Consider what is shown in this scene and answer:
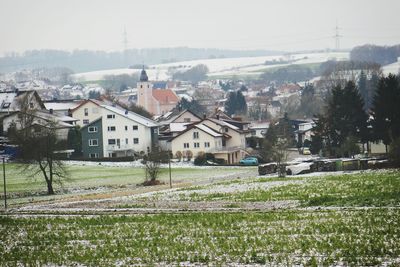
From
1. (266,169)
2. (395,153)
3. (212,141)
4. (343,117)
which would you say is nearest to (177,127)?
(212,141)

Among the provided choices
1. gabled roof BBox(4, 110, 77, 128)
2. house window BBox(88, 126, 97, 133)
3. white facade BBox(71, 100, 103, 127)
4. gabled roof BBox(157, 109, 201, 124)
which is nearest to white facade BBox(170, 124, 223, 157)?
house window BBox(88, 126, 97, 133)

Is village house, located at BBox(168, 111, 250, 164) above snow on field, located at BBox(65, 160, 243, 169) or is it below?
above

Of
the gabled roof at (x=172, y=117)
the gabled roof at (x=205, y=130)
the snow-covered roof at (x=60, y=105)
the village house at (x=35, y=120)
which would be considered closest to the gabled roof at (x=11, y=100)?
the snow-covered roof at (x=60, y=105)

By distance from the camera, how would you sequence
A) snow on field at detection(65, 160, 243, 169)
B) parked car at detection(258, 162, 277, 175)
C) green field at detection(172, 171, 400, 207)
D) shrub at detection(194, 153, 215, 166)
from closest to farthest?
green field at detection(172, 171, 400, 207)
parked car at detection(258, 162, 277, 175)
snow on field at detection(65, 160, 243, 169)
shrub at detection(194, 153, 215, 166)


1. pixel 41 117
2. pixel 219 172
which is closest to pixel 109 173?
pixel 219 172

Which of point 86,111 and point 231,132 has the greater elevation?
point 86,111

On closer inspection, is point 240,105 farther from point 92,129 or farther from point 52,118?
point 52,118

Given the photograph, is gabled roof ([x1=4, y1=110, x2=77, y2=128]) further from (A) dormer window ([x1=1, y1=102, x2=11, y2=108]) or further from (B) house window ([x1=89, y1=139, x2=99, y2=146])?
(A) dormer window ([x1=1, y1=102, x2=11, y2=108])

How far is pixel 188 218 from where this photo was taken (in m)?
32.5

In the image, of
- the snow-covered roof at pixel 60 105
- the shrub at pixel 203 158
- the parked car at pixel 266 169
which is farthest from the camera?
the snow-covered roof at pixel 60 105

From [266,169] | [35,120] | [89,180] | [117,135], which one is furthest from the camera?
[117,135]

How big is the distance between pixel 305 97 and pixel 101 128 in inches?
3527

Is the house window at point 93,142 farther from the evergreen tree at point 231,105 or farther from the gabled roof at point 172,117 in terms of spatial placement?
the evergreen tree at point 231,105

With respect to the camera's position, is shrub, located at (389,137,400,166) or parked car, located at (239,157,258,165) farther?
parked car, located at (239,157,258,165)
